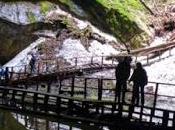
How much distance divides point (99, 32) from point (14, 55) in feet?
20.7

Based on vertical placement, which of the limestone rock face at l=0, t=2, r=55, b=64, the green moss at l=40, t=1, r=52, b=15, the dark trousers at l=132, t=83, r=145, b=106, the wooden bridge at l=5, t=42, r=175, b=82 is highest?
the green moss at l=40, t=1, r=52, b=15

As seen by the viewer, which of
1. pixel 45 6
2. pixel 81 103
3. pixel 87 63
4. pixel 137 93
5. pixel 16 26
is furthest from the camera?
pixel 45 6

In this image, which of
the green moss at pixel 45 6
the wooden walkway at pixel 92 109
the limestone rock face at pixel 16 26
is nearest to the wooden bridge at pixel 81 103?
the wooden walkway at pixel 92 109

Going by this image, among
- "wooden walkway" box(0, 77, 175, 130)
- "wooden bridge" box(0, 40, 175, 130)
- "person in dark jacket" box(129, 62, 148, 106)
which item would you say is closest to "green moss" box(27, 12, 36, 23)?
"wooden bridge" box(0, 40, 175, 130)

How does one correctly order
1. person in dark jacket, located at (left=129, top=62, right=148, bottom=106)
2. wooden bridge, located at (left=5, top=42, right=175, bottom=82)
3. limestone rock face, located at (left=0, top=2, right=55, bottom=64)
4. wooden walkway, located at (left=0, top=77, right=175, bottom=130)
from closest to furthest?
wooden walkway, located at (left=0, top=77, right=175, bottom=130) < person in dark jacket, located at (left=129, top=62, right=148, bottom=106) < wooden bridge, located at (left=5, top=42, right=175, bottom=82) < limestone rock face, located at (left=0, top=2, right=55, bottom=64)

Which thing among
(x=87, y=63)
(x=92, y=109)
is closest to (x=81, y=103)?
(x=92, y=109)

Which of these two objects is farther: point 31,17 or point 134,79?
point 31,17

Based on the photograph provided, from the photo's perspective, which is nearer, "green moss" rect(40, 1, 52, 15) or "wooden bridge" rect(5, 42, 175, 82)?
"wooden bridge" rect(5, 42, 175, 82)

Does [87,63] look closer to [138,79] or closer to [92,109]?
[92,109]

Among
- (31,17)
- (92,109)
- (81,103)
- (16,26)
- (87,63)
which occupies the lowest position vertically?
(92,109)

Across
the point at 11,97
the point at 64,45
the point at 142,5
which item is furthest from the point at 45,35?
the point at 11,97

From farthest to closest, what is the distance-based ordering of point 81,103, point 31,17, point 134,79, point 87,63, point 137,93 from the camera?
point 31,17 → point 87,63 → point 81,103 → point 134,79 → point 137,93

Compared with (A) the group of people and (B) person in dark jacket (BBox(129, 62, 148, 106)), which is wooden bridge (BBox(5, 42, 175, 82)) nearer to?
(A) the group of people

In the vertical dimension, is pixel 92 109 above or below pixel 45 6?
below
